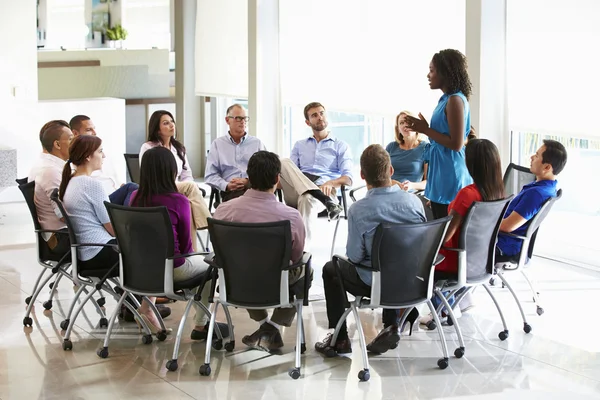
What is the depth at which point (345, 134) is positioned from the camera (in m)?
10.4

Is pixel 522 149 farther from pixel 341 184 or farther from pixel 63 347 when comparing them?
pixel 63 347

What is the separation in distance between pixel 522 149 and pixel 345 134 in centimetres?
335

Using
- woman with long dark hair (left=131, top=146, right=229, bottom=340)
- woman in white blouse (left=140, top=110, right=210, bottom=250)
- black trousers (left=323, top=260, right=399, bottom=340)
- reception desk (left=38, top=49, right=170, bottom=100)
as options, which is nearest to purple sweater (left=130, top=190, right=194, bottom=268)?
woman with long dark hair (left=131, top=146, right=229, bottom=340)

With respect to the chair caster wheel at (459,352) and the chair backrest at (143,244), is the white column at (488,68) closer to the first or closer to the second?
the chair caster wheel at (459,352)

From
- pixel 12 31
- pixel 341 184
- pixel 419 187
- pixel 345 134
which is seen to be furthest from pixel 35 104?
pixel 419 187

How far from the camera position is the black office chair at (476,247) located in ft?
14.7

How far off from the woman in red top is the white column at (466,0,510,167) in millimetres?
2156

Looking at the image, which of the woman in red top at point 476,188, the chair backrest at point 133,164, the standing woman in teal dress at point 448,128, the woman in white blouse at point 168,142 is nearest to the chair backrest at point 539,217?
the woman in red top at point 476,188

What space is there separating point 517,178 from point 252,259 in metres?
2.57

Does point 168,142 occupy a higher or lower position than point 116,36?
lower

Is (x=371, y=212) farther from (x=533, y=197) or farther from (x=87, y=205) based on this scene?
(x=87, y=205)

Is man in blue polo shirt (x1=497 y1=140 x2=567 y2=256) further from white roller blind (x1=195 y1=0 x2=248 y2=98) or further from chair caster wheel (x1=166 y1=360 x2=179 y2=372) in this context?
white roller blind (x1=195 y1=0 x2=248 y2=98)

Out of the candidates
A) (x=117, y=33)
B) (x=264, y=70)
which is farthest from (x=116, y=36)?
(x=264, y=70)

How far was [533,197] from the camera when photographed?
4.94 meters
